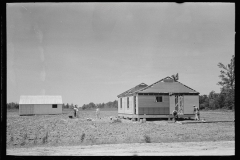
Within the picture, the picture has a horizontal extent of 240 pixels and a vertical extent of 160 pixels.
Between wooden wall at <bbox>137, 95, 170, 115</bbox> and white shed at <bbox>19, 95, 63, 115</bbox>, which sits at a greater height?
wooden wall at <bbox>137, 95, 170, 115</bbox>

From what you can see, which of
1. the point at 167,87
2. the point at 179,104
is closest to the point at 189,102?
the point at 179,104

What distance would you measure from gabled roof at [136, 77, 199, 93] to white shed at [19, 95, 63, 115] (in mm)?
21900

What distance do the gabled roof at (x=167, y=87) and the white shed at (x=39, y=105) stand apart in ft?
71.9

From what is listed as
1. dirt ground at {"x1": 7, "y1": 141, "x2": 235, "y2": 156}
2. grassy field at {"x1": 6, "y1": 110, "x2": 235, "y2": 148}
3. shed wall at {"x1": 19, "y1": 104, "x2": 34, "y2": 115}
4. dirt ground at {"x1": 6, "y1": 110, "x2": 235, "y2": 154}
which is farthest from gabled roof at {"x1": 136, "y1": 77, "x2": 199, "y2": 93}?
shed wall at {"x1": 19, "y1": 104, "x2": 34, "y2": 115}

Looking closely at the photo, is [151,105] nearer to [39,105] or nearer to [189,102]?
[189,102]

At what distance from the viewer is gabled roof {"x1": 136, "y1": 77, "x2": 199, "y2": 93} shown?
2505 centimetres

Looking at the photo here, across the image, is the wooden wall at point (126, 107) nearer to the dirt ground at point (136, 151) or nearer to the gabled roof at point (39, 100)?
the gabled roof at point (39, 100)

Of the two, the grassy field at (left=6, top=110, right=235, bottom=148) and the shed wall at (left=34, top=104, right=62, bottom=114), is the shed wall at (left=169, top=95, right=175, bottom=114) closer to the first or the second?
the grassy field at (left=6, top=110, right=235, bottom=148)

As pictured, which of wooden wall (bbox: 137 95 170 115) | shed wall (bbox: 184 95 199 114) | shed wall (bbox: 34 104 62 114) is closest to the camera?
wooden wall (bbox: 137 95 170 115)

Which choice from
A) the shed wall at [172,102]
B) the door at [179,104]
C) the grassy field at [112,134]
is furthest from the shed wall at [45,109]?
the door at [179,104]

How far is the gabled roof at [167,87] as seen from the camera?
25047 mm
